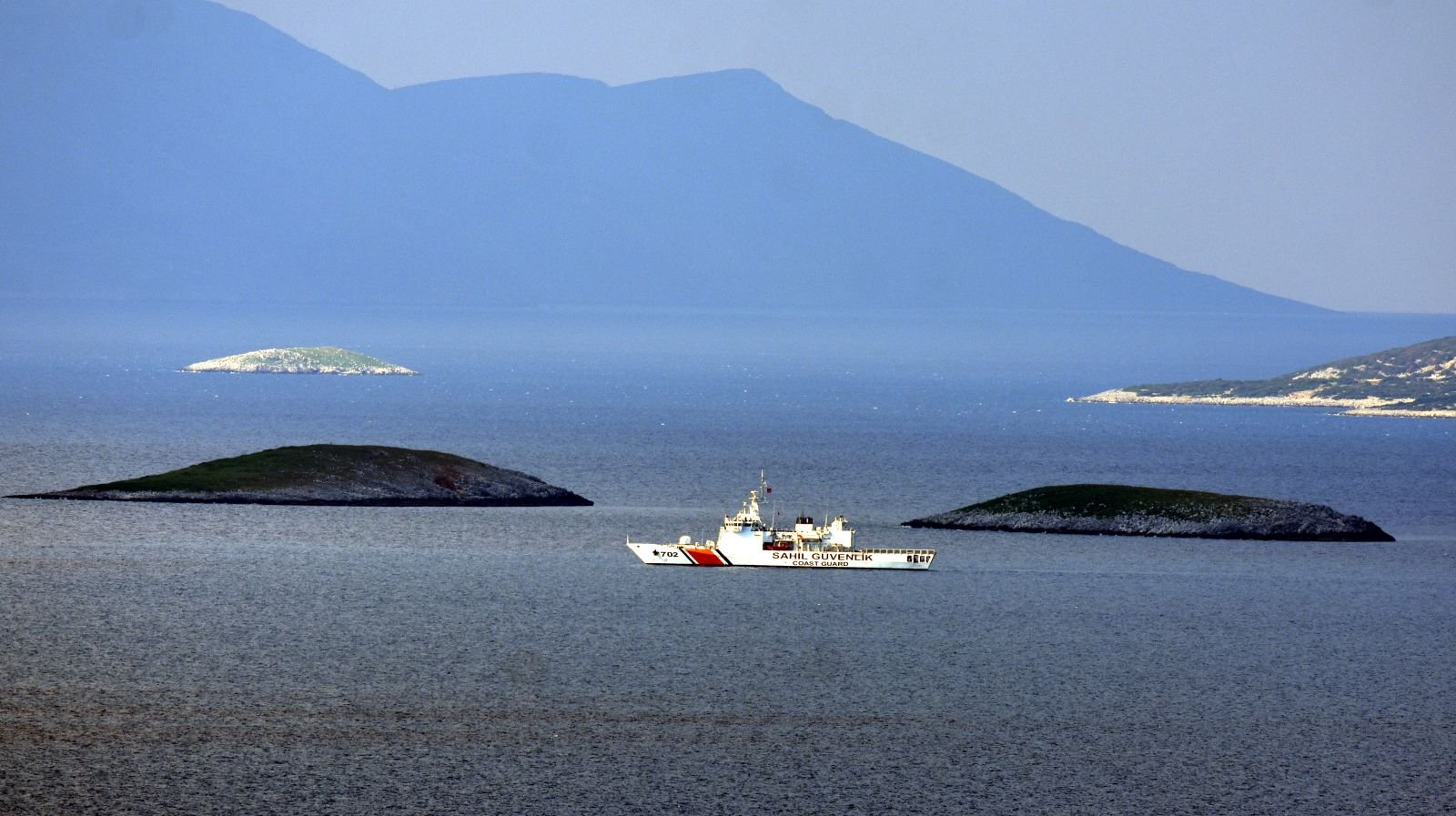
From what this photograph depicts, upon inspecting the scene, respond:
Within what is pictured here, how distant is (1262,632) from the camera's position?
93.8 metres

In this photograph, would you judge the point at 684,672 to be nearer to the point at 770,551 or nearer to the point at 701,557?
the point at 701,557

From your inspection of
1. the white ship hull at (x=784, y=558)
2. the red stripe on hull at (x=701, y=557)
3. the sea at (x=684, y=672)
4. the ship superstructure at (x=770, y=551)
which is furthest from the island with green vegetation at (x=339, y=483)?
the red stripe on hull at (x=701, y=557)

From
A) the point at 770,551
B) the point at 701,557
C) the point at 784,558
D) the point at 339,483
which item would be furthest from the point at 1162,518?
the point at 339,483

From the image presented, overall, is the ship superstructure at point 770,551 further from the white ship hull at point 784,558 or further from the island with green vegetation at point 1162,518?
the island with green vegetation at point 1162,518

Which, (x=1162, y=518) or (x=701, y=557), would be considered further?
(x=1162, y=518)

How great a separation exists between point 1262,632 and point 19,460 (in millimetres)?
123383

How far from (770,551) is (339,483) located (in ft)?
137

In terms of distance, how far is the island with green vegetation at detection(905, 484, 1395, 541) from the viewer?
136m

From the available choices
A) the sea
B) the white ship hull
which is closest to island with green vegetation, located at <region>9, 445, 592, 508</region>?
the sea

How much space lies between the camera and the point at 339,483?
14388cm

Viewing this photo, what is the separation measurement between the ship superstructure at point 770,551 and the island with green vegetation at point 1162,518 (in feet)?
70.4

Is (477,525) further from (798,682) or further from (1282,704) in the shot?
(1282,704)

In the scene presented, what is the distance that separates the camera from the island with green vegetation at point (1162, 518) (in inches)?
5340

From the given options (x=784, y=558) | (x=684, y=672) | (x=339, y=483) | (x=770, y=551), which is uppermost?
(x=339, y=483)
